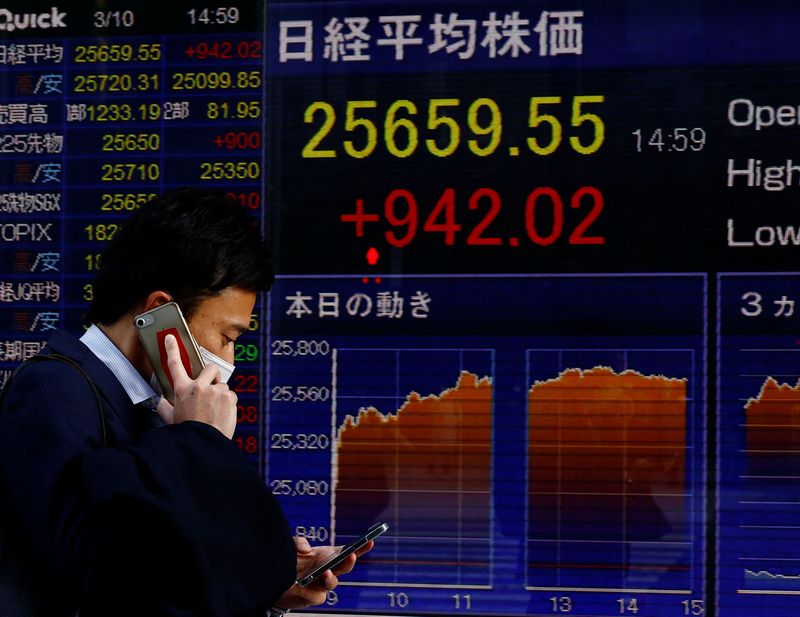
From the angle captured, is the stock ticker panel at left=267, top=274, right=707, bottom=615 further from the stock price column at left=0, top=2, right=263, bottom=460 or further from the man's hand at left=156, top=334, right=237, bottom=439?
the man's hand at left=156, top=334, right=237, bottom=439

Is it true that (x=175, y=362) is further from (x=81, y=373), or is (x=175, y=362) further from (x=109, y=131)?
(x=109, y=131)

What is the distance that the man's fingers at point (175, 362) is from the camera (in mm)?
2283

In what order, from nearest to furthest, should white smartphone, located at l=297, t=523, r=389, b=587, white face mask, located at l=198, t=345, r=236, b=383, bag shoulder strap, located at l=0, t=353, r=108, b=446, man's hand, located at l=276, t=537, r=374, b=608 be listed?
bag shoulder strap, located at l=0, t=353, r=108, b=446
white face mask, located at l=198, t=345, r=236, b=383
white smartphone, located at l=297, t=523, r=389, b=587
man's hand, located at l=276, t=537, r=374, b=608

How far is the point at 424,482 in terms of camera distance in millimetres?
4902

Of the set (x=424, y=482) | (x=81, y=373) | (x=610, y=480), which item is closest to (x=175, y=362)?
(x=81, y=373)

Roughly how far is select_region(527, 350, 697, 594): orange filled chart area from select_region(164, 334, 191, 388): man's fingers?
8.95 feet

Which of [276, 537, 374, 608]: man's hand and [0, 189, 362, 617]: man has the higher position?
[0, 189, 362, 617]: man

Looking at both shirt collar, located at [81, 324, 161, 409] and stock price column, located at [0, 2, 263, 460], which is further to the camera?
stock price column, located at [0, 2, 263, 460]

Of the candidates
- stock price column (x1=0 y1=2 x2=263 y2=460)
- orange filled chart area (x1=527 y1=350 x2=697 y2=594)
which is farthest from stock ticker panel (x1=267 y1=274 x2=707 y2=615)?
stock price column (x1=0 y1=2 x2=263 y2=460)

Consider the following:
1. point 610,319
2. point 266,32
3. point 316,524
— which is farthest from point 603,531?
point 266,32

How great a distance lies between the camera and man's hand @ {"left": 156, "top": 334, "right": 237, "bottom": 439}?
87.4 inches

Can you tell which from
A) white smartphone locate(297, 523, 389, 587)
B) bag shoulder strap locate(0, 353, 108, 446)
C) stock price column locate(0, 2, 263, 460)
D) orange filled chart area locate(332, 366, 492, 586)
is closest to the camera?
bag shoulder strap locate(0, 353, 108, 446)

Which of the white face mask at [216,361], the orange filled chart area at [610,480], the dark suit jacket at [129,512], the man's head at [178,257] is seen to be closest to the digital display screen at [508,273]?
the orange filled chart area at [610,480]

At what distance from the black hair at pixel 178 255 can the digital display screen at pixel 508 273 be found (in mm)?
2546
